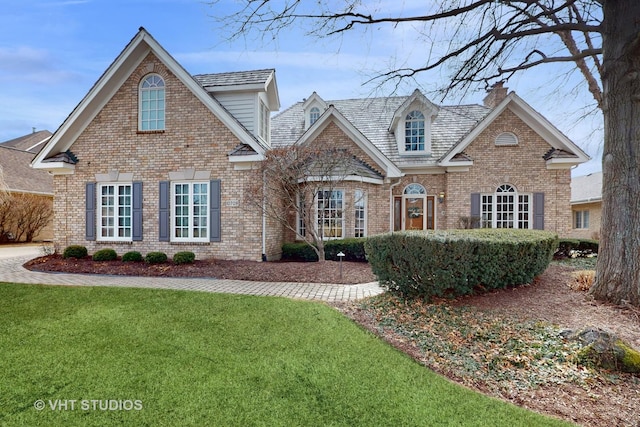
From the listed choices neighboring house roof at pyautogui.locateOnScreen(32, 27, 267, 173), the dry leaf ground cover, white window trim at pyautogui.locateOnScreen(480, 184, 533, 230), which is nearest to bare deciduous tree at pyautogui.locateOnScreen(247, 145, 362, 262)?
neighboring house roof at pyautogui.locateOnScreen(32, 27, 267, 173)

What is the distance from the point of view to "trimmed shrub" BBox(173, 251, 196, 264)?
10344 millimetres

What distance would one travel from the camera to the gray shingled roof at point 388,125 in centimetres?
1542

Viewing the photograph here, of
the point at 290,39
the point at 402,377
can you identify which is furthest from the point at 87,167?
the point at 402,377

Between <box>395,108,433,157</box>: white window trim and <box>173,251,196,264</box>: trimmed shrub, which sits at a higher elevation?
<box>395,108,433,157</box>: white window trim

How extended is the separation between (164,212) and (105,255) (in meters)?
2.34

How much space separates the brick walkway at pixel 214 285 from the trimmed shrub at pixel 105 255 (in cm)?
156

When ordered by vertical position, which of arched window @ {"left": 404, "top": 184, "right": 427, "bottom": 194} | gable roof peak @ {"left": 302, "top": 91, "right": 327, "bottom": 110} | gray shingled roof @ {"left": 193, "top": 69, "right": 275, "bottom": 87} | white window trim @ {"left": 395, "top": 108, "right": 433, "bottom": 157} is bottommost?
arched window @ {"left": 404, "top": 184, "right": 427, "bottom": 194}

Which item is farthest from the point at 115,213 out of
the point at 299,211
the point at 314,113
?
the point at 314,113

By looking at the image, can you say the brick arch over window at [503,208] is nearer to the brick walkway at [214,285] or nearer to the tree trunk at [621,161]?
the brick walkway at [214,285]

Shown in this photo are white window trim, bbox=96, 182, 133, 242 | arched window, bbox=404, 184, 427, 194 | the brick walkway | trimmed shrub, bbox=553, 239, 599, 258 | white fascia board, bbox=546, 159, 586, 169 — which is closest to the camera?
the brick walkway

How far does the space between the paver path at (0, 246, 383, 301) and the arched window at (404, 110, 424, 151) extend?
30.6 feet

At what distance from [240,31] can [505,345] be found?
6.63 metres

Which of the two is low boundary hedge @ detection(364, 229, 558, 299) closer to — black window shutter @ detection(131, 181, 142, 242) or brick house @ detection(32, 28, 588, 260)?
brick house @ detection(32, 28, 588, 260)

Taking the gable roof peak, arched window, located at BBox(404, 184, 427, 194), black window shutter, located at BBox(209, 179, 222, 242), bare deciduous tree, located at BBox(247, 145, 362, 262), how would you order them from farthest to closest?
the gable roof peak, arched window, located at BBox(404, 184, 427, 194), black window shutter, located at BBox(209, 179, 222, 242), bare deciduous tree, located at BBox(247, 145, 362, 262)
